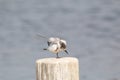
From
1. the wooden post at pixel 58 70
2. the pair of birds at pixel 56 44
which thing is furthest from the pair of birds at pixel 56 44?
the wooden post at pixel 58 70

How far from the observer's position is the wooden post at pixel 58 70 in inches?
141

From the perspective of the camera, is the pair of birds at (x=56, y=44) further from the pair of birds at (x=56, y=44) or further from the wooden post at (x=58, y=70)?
the wooden post at (x=58, y=70)

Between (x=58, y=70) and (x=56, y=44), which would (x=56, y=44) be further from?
(x=58, y=70)

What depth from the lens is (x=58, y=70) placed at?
360 cm

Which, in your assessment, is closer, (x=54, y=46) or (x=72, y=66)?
(x=72, y=66)

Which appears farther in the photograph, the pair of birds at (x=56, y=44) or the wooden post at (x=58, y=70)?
the pair of birds at (x=56, y=44)

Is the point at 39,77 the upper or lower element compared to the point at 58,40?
lower

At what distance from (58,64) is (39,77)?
0.96ft

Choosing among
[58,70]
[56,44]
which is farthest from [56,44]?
[58,70]

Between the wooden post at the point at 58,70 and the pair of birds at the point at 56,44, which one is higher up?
the pair of birds at the point at 56,44

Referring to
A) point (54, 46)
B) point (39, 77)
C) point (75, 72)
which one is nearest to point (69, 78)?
point (75, 72)

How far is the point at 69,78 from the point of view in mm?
3643

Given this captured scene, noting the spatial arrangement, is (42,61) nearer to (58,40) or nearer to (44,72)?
(44,72)

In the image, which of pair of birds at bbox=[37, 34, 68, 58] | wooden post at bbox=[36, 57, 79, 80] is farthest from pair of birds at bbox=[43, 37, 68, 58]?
wooden post at bbox=[36, 57, 79, 80]
